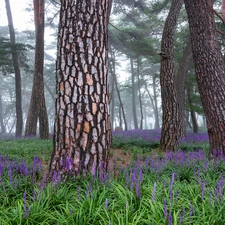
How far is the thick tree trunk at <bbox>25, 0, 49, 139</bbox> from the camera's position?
13016 mm

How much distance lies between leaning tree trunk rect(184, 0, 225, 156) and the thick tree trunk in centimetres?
899

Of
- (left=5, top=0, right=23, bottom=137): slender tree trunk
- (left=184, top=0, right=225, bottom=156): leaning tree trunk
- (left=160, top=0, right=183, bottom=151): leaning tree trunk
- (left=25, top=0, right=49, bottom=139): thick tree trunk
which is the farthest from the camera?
(left=5, top=0, right=23, bottom=137): slender tree trunk

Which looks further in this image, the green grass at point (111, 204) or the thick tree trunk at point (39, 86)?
the thick tree trunk at point (39, 86)

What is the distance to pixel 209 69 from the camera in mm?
6082

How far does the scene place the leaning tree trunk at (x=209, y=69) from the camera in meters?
5.93

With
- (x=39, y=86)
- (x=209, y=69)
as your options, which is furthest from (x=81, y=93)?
(x=39, y=86)

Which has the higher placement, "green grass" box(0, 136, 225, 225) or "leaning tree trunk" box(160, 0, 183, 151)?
"leaning tree trunk" box(160, 0, 183, 151)

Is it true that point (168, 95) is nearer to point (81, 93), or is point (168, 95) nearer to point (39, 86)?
point (81, 93)

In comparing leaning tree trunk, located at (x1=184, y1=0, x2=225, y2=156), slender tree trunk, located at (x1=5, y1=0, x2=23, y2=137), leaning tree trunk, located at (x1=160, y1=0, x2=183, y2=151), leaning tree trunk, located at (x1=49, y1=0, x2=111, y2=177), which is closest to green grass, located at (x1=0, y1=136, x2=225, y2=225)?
leaning tree trunk, located at (x1=49, y1=0, x2=111, y2=177)

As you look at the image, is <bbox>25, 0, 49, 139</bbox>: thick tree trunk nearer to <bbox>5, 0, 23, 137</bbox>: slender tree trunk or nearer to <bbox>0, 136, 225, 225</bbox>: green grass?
<bbox>5, 0, 23, 137</bbox>: slender tree trunk

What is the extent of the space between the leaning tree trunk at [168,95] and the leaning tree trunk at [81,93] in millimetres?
5386

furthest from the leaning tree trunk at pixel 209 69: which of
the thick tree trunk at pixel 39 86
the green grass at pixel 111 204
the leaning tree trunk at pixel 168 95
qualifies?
the thick tree trunk at pixel 39 86

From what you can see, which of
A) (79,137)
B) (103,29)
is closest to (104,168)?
(79,137)

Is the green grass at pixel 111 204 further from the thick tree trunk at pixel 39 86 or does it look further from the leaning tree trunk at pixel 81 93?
the thick tree trunk at pixel 39 86
